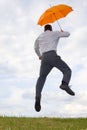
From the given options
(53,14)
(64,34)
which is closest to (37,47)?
(64,34)

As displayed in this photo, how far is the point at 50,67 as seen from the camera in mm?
14445

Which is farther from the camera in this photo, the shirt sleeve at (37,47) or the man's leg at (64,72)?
the shirt sleeve at (37,47)

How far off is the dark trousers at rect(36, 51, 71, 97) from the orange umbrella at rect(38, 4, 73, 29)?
1.51 meters

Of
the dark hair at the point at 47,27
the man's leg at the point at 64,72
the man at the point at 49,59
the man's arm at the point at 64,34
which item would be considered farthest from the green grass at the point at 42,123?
the dark hair at the point at 47,27

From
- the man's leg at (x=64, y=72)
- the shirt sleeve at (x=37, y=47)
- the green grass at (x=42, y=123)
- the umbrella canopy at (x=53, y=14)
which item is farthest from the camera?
the umbrella canopy at (x=53, y=14)

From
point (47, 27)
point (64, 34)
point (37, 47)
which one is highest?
point (47, 27)

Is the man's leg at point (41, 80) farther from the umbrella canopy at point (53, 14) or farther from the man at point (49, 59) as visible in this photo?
the umbrella canopy at point (53, 14)

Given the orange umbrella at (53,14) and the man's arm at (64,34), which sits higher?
the orange umbrella at (53,14)

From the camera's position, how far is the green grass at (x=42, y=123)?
14173 mm

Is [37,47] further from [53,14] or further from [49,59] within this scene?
[53,14]

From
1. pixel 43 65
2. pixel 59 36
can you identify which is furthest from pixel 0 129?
pixel 59 36

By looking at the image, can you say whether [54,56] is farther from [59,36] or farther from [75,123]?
[75,123]

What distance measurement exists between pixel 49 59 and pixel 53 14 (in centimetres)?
199

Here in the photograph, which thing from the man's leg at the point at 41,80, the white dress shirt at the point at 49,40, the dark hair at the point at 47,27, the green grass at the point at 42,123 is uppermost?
the dark hair at the point at 47,27
